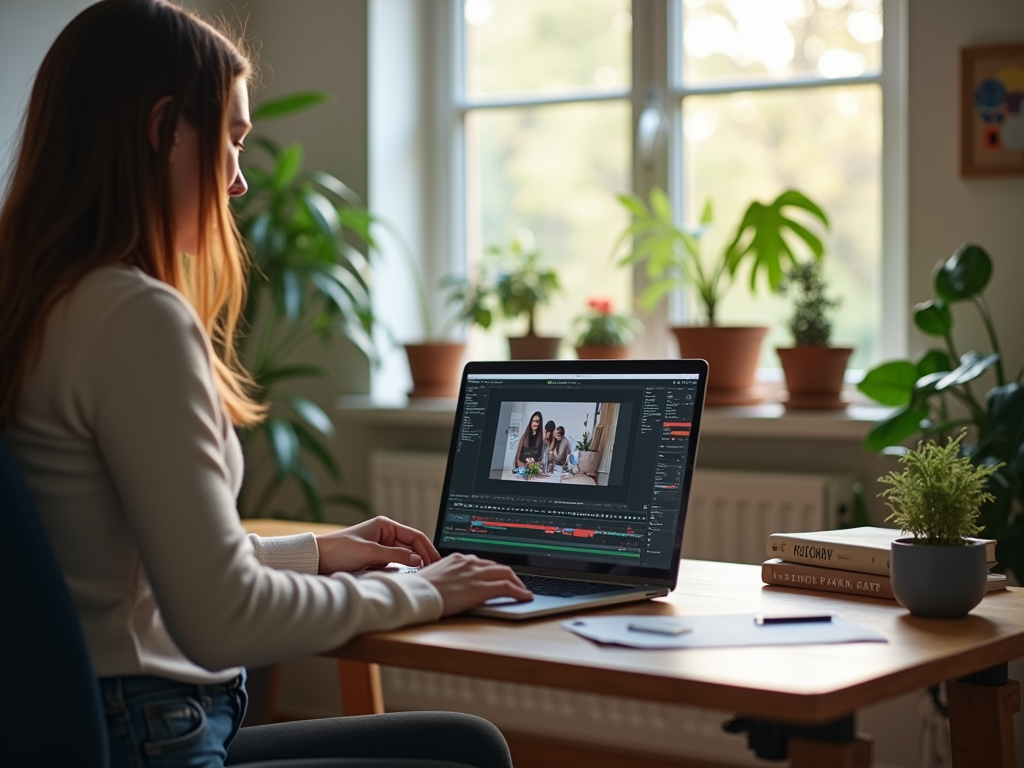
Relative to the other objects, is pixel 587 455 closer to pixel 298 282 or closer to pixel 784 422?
pixel 784 422

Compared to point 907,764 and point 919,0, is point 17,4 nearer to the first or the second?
point 919,0

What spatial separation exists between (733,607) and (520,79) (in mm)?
2256

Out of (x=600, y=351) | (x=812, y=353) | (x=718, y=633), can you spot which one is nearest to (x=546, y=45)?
(x=600, y=351)

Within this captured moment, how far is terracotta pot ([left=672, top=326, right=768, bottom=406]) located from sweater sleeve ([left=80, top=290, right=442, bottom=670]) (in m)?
1.82

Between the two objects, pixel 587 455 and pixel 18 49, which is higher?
pixel 18 49

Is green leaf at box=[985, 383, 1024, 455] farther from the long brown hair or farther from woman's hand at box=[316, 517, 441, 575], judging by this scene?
the long brown hair

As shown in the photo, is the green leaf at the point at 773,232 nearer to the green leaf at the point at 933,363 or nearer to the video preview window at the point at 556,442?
the green leaf at the point at 933,363

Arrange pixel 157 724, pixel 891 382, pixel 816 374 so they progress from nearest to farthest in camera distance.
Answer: pixel 157 724 → pixel 891 382 → pixel 816 374

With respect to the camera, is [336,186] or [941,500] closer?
[941,500]

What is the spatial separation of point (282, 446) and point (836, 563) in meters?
1.65

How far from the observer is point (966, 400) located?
95.2 inches

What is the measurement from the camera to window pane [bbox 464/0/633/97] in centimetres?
321

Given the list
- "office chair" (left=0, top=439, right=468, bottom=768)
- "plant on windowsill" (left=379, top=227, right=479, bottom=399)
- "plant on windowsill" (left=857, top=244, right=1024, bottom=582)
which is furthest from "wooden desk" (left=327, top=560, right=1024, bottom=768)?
"plant on windowsill" (left=379, top=227, right=479, bottom=399)

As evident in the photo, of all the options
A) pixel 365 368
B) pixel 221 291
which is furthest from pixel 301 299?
pixel 221 291
